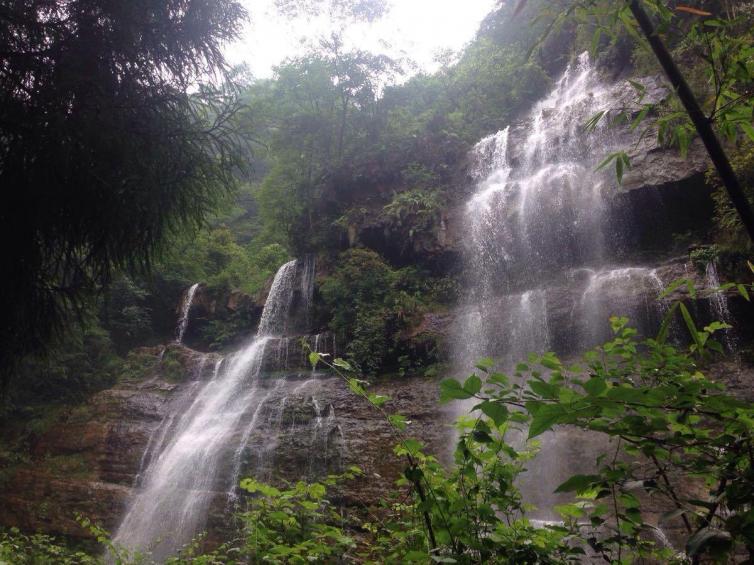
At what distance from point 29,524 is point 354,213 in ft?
35.4

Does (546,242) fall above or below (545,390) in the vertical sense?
above

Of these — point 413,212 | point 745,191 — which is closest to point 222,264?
point 413,212

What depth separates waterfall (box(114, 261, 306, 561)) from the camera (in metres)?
7.33

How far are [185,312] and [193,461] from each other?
953cm

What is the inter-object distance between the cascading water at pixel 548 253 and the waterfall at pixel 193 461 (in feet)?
15.1

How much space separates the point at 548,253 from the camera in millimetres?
10977

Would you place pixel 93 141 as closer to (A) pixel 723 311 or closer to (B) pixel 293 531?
(B) pixel 293 531

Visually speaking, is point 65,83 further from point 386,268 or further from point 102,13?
point 386,268

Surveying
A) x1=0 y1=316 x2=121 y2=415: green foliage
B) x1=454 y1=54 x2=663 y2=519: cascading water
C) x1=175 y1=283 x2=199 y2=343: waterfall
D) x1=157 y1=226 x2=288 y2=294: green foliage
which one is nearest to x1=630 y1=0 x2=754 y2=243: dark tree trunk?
x1=454 y1=54 x2=663 y2=519: cascading water

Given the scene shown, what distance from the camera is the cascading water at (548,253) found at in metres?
8.27

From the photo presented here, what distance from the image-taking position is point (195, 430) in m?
9.61

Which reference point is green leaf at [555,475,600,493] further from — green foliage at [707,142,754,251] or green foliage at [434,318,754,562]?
green foliage at [707,142,754,251]

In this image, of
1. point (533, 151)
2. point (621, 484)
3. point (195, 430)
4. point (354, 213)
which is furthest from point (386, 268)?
point (621, 484)

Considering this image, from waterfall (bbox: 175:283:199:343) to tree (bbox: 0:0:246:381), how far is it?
1268cm
